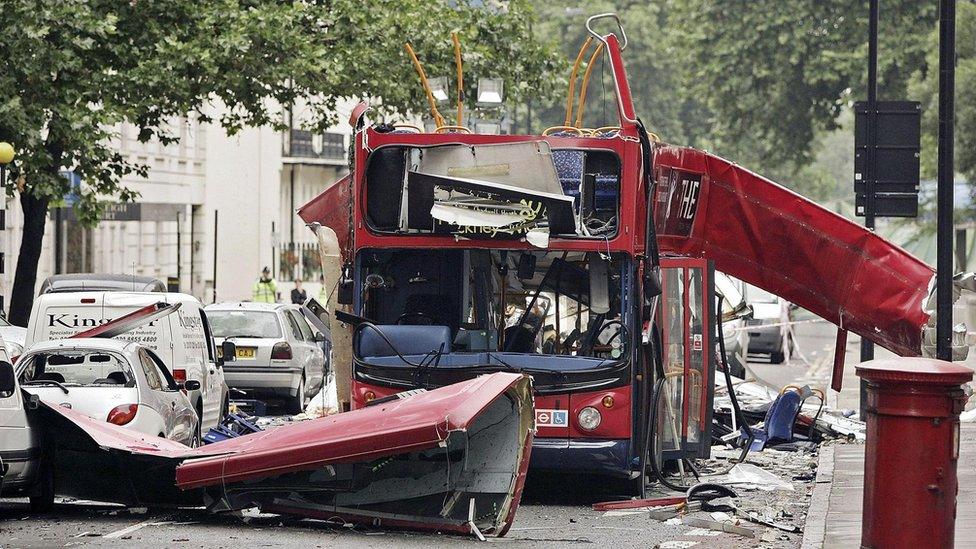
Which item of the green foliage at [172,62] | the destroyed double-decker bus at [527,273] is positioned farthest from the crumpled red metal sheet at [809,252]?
the green foliage at [172,62]

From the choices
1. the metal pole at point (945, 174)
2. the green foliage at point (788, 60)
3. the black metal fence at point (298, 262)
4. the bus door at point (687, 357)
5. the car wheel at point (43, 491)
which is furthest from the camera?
the black metal fence at point (298, 262)

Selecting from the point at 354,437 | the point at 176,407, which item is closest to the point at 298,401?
the point at 176,407

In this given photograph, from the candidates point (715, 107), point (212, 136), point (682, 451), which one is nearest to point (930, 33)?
point (715, 107)

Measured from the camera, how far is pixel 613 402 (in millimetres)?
12727

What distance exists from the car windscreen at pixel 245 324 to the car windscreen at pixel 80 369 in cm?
811

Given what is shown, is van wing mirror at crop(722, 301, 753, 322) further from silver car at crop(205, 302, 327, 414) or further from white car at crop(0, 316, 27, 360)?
white car at crop(0, 316, 27, 360)

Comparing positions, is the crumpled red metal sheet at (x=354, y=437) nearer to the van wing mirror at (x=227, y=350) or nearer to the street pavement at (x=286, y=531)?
the street pavement at (x=286, y=531)

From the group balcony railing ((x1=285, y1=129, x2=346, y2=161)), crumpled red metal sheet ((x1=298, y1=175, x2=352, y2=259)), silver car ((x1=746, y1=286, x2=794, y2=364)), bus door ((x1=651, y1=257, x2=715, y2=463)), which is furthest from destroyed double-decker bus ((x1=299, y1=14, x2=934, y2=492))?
balcony railing ((x1=285, y1=129, x2=346, y2=161))

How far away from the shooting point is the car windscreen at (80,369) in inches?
551

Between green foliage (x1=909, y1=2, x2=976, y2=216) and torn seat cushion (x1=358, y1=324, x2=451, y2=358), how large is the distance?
107 feet

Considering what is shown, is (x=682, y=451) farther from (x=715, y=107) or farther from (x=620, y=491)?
(x=715, y=107)

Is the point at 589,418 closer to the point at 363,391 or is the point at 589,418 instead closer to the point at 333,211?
the point at 363,391

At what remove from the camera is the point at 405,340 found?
12.9 m

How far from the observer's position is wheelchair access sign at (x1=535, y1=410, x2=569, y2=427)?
12719mm
